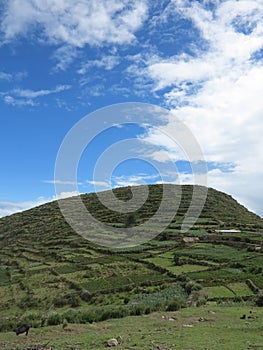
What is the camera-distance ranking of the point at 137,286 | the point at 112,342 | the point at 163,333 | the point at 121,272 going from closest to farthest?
the point at 112,342 < the point at 163,333 < the point at 137,286 < the point at 121,272

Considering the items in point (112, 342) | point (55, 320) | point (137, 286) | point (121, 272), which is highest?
point (121, 272)

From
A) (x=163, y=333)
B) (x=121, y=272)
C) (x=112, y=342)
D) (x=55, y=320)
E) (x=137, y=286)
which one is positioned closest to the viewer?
(x=112, y=342)

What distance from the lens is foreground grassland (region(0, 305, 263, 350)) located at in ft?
52.9

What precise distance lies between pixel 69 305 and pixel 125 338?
2133 centimetres

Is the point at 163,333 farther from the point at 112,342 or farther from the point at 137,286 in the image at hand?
the point at 137,286

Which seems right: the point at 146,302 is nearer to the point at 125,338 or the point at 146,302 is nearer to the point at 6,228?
the point at 125,338

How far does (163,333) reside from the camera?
1836cm

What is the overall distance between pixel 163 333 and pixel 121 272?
105ft

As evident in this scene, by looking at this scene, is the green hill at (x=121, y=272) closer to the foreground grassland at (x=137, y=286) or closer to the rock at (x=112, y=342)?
the foreground grassland at (x=137, y=286)

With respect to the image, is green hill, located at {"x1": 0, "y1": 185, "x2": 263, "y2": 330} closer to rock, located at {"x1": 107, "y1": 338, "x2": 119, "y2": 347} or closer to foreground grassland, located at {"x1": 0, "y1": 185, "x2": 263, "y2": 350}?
foreground grassland, located at {"x1": 0, "y1": 185, "x2": 263, "y2": 350}

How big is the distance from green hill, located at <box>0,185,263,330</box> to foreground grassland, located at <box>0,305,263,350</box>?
2.63m

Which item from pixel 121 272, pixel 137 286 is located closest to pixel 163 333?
pixel 137 286

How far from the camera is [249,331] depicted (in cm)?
1817

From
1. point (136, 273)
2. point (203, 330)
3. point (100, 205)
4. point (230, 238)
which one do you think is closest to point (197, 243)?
point (230, 238)
